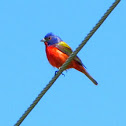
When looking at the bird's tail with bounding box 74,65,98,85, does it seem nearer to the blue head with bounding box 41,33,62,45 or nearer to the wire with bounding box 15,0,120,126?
the blue head with bounding box 41,33,62,45

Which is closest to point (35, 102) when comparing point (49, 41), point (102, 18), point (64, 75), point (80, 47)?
point (80, 47)

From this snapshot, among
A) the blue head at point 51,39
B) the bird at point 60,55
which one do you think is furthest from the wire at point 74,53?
the blue head at point 51,39

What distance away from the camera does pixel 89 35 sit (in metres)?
5.09

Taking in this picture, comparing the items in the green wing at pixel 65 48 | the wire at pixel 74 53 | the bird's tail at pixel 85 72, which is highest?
the green wing at pixel 65 48

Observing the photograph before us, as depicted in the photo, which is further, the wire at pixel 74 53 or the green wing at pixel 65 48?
the green wing at pixel 65 48

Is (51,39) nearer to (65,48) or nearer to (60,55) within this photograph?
(65,48)

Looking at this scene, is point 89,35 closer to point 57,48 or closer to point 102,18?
point 102,18

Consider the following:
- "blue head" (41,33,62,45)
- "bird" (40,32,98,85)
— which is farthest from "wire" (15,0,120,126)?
"blue head" (41,33,62,45)

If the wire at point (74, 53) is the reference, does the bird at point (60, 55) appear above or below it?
above

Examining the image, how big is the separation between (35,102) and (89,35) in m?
0.99

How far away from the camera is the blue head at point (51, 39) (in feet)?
32.6

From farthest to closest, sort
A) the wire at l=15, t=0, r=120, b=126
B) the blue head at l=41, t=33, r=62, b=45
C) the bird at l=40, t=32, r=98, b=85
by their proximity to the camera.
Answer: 1. the blue head at l=41, t=33, r=62, b=45
2. the bird at l=40, t=32, r=98, b=85
3. the wire at l=15, t=0, r=120, b=126

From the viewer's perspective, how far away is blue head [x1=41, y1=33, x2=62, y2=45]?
993 centimetres

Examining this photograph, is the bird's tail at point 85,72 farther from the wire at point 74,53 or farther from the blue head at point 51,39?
the wire at point 74,53
